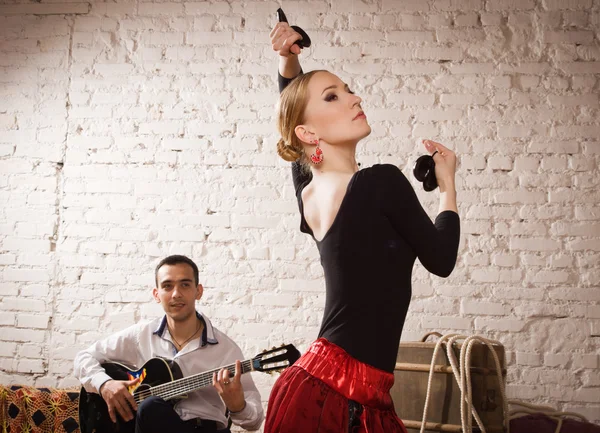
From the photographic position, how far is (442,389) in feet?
9.08

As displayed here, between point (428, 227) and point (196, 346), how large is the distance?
1804 millimetres

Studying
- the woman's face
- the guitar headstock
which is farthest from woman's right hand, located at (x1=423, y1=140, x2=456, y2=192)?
the guitar headstock

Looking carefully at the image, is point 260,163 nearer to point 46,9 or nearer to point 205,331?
point 205,331

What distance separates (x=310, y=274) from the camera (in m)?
3.58

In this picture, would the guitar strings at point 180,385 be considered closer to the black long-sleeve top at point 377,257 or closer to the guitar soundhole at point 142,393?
the guitar soundhole at point 142,393

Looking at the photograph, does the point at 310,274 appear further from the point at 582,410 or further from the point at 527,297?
the point at 582,410

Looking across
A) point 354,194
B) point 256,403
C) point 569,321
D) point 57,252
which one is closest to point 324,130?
point 354,194

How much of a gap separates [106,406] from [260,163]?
5.35 feet

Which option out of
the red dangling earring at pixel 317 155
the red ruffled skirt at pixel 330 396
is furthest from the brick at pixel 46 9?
the red ruffled skirt at pixel 330 396

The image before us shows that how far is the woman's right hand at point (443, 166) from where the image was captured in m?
1.34

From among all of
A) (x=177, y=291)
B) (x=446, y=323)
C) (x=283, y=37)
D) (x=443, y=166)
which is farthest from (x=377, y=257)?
(x=446, y=323)

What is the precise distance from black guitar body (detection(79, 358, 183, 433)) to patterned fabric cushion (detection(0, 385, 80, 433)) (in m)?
0.54

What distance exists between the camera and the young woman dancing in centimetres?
118

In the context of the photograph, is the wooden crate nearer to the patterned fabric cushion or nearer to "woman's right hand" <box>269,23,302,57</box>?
the patterned fabric cushion
